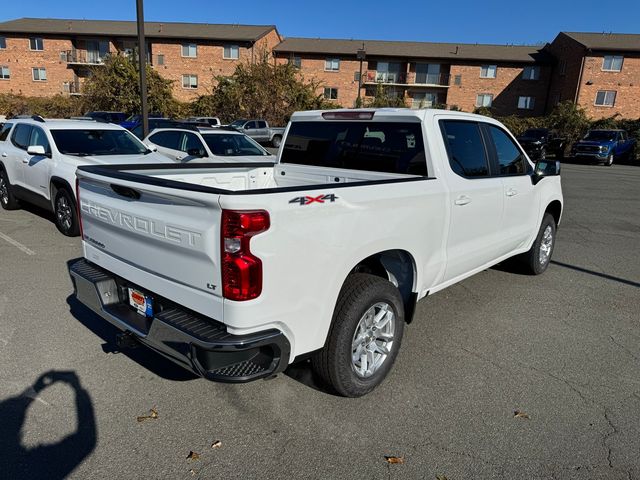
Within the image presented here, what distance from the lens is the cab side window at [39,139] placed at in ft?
25.2

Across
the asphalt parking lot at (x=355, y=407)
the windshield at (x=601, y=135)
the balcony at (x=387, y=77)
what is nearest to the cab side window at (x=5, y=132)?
the asphalt parking lot at (x=355, y=407)


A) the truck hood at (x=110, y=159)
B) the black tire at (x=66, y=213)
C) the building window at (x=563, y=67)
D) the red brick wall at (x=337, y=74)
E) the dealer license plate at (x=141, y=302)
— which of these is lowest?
the black tire at (x=66, y=213)

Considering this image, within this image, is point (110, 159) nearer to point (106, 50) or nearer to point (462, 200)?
point (462, 200)

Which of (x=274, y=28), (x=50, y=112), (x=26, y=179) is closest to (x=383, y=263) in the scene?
(x=26, y=179)

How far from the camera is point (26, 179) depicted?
8109 mm

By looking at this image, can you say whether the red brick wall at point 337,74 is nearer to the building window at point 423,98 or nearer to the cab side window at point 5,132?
the building window at point 423,98

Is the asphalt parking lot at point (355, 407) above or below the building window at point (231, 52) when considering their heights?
below

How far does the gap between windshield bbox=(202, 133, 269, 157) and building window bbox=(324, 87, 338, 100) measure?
120 ft

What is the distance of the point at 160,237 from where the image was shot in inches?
106

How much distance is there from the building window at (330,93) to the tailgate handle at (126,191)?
45097mm

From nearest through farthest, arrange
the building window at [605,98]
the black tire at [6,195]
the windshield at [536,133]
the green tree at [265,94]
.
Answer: the black tire at [6,195] → the windshield at [536,133] → the green tree at [265,94] → the building window at [605,98]

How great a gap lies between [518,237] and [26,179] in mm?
7897

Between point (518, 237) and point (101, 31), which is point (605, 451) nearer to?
point (518, 237)

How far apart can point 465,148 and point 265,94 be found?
30.9 meters
